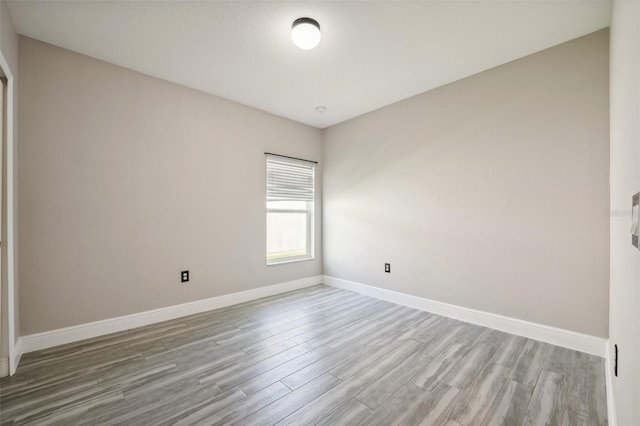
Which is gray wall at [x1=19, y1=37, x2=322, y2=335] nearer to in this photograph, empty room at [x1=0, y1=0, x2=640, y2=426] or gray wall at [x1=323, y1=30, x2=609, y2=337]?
empty room at [x1=0, y1=0, x2=640, y2=426]

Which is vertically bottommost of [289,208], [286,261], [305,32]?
[286,261]

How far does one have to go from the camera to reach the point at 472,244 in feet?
9.35

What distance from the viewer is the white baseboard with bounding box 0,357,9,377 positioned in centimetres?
188

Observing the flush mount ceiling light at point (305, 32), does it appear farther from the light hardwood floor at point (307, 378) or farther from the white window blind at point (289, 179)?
the light hardwood floor at point (307, 378)

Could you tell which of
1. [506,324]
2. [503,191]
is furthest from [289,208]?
[506,324]

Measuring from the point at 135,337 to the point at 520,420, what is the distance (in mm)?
3048

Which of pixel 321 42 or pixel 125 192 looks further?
pixel 125 192

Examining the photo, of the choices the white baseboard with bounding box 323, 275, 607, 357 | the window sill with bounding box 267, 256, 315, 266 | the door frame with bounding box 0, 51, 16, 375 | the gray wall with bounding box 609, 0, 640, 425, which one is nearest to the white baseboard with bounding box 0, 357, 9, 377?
the door frame with bounding box 0, 51, 16, 375

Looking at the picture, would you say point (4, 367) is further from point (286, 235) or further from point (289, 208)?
point (289, 208)

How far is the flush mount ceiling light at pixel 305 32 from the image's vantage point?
6.72 ft

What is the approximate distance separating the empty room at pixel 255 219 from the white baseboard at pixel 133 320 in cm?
2

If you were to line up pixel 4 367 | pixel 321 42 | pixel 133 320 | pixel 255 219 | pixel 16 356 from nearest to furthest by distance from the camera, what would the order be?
pixel 4 367 < pixel 16 356 < pixel 321 42 < pixel 133 320 < pixel 255 219

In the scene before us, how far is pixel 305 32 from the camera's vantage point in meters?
2.07

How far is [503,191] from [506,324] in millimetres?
1306
